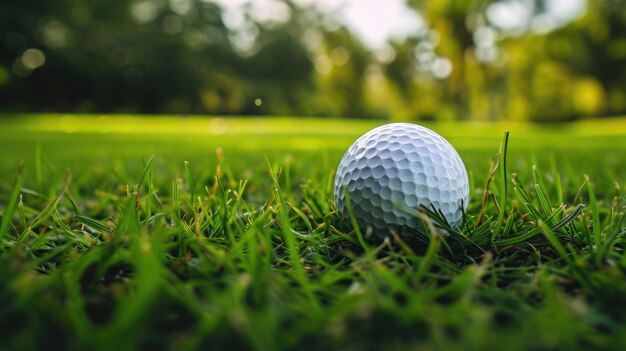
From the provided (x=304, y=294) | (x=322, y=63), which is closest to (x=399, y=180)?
(x=304, y=294)

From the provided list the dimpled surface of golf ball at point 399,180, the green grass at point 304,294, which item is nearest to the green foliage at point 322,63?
the dimpled surface of golf ball at point 399,180

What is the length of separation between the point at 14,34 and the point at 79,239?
90.1 ft

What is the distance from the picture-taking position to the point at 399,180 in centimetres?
111

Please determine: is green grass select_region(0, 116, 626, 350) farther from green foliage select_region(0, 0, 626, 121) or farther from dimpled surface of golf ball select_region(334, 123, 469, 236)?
green foliage select_region(0, 0, 626, 121)

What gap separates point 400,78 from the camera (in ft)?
92.1

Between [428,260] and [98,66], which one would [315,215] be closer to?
[428,260]

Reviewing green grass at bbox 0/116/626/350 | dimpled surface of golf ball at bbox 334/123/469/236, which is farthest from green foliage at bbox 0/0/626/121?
green grass at bbox 0/116/626/350

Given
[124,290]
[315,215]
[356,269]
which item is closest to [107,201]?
[315,215]

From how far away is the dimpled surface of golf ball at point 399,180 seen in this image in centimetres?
108

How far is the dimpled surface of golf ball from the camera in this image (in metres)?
1.08

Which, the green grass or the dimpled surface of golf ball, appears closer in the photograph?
the green grass

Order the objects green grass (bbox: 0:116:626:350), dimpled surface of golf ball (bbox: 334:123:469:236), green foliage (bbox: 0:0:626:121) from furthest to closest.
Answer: green foliage (bbox: 0:0:626:121)
dimpled surface of golf ball (bbox: 334:123:469:236)
green grass (bbox: 0:116:626:350)

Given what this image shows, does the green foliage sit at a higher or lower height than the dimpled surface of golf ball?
higher

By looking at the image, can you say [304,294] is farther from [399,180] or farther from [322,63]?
[322,63]
